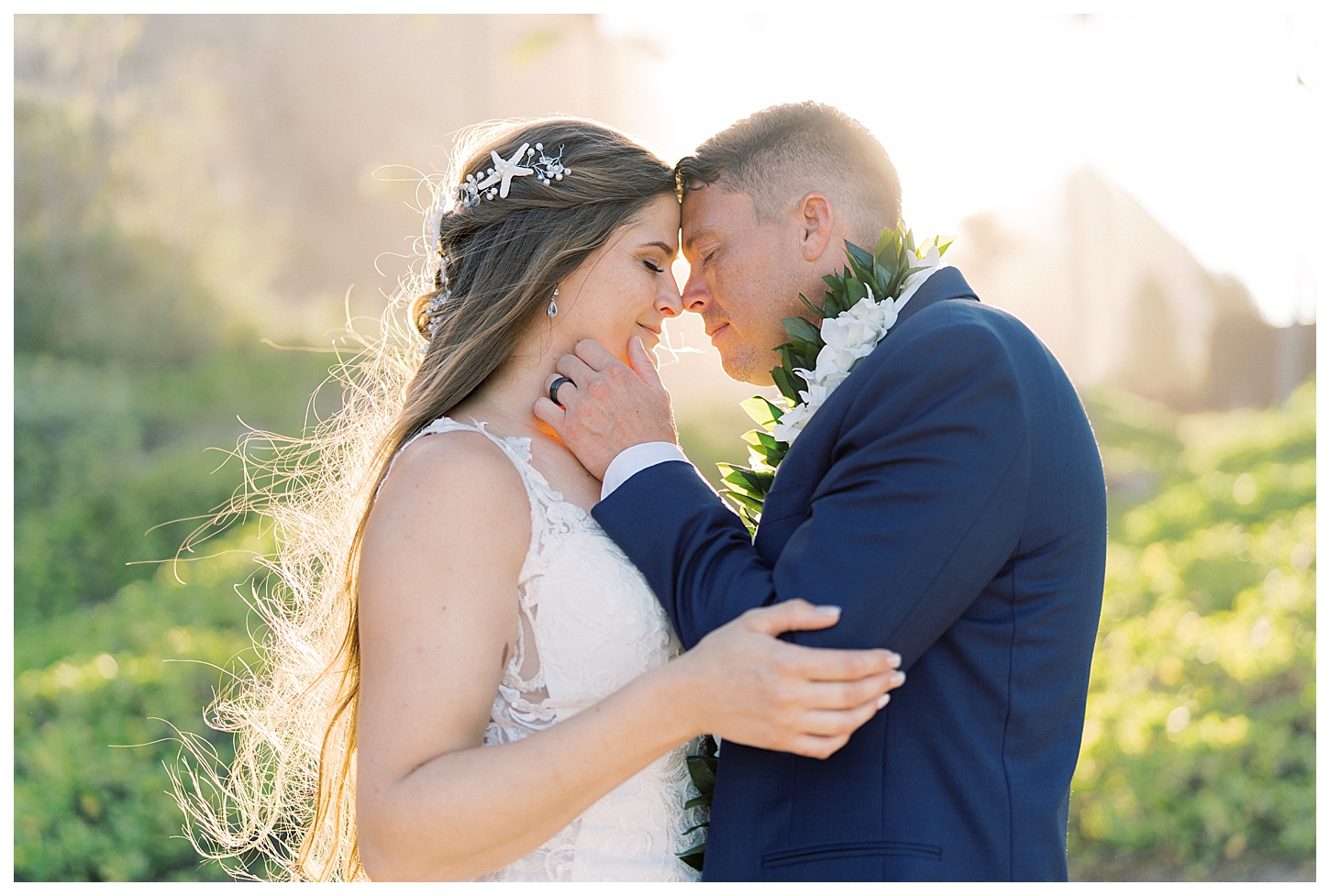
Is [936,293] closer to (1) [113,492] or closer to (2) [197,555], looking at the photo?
(2) [197,555]

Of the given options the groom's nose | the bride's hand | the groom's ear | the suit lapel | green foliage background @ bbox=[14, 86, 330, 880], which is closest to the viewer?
the bride's hand

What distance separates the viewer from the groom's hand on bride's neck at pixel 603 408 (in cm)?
238

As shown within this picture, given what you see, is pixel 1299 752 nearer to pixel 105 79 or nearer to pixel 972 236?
pixel 972 236

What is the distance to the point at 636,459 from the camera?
7.48 ft

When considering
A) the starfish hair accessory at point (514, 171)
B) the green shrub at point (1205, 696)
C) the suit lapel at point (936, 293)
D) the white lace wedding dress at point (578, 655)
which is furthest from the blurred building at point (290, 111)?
the white lace wedding dress at point (578, 655)

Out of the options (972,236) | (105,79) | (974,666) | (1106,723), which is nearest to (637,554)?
(974,666)

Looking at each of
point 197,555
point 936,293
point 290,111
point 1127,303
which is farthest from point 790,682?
point 1127,303

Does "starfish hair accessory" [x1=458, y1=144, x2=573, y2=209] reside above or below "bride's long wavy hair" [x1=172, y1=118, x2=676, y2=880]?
above

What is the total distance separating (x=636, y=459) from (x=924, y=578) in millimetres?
733

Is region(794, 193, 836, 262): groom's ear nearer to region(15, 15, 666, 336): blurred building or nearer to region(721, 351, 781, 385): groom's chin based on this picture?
region(721, 351, 781, 385): groom's chin

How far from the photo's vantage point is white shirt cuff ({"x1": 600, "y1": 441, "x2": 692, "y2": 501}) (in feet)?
7.43

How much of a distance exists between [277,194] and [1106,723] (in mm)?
16568

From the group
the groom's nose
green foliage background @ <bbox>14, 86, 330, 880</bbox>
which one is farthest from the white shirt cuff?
green foliage background @ <bbox>14, 86, 330, 880</bbox>

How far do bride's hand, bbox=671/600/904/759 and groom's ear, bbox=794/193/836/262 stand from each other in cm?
124
